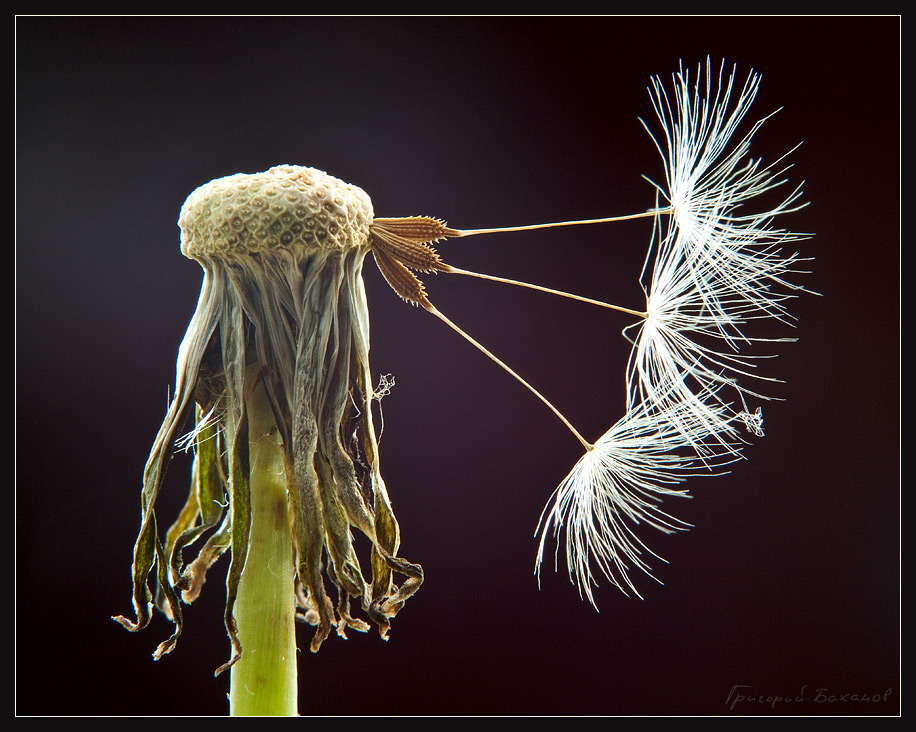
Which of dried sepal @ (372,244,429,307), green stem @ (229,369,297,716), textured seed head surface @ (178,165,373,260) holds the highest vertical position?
textured seed head surface @ (178,165,373,260)

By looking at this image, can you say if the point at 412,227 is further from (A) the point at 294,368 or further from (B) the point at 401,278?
(A) the point at 294,368

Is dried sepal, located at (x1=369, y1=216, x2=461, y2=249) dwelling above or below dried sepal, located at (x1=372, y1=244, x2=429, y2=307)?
above

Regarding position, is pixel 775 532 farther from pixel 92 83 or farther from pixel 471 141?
pixel 92 83

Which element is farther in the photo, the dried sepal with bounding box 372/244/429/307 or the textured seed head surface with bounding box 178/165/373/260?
the dried sepal with bounding box 372/244/429/307

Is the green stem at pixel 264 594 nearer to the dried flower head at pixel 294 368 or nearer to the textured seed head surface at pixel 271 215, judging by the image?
the dried flower head at pixel 294 368

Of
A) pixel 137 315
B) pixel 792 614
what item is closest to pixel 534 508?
pixel 792 614

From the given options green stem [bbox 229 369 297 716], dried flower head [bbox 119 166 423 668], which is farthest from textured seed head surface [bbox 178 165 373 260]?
green stem [bbox 229 369 297 716]

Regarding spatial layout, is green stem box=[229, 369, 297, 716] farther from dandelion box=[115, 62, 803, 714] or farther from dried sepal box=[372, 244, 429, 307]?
dried sepal box=[372, 244, 429, 307]
